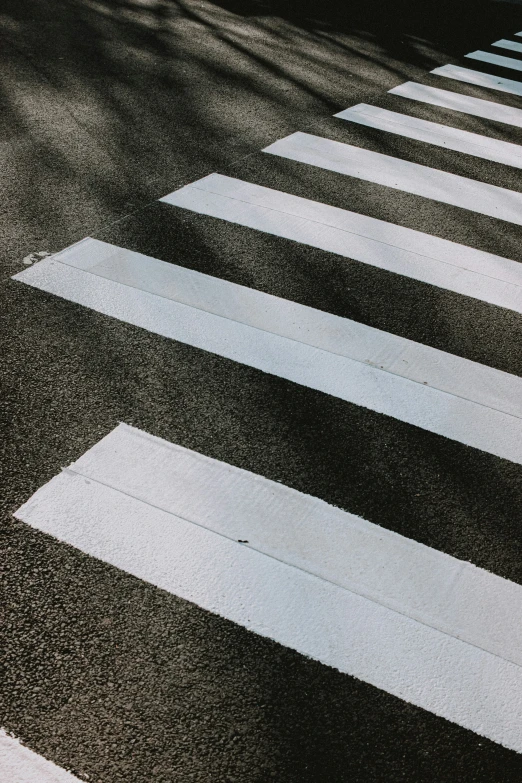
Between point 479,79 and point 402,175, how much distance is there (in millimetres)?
3472

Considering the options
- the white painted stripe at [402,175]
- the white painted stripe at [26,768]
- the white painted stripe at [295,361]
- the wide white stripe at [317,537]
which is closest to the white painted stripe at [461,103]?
the white painted stripe at [402,175]

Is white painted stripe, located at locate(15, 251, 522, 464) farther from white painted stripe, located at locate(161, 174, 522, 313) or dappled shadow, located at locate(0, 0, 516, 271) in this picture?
white painted stripe, located at locate(161, 174, 522, 313)

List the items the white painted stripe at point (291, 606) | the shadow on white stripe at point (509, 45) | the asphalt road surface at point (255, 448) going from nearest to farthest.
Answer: the asphalt road surface at point (255, 448) → the white painted stripe at point (291, 606) → the shadow on white stripe at point (509, 45)

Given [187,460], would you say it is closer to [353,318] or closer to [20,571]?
[20,571]

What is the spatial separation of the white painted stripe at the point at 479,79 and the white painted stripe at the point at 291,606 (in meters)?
7.10

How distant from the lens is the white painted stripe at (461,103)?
7.21 m

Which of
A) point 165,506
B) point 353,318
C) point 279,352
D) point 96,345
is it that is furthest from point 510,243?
point 165,506

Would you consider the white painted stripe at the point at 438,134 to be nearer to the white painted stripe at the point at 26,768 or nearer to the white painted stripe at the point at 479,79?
the white painted stripe at the point at 479,79

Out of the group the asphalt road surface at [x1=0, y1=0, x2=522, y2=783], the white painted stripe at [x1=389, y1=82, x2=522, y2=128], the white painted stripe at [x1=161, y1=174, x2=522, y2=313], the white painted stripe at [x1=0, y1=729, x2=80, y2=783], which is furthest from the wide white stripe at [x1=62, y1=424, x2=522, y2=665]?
the white painted stripe at [x1=389, y1=82, x2=522, y2=128]

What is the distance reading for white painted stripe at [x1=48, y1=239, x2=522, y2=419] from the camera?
3.51 m

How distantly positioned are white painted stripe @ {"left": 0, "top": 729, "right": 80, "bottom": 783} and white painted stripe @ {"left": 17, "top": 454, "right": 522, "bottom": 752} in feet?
2.00

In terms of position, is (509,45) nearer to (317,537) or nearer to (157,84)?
(157,84)

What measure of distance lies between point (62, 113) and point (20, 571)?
14.9 ft

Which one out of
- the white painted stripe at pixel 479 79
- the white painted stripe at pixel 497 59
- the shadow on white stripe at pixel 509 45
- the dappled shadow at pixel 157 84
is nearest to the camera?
the dappled shadow at pixel 157 84
